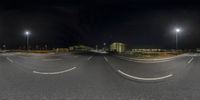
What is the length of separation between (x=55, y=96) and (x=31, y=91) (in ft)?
3.60

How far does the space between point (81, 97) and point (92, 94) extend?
486mm

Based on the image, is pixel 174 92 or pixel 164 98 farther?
pixel 174 92

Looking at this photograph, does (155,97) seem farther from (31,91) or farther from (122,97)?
(31,91)

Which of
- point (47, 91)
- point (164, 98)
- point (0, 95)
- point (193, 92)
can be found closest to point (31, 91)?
point (47, 91)

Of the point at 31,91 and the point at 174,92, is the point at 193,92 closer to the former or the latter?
the point at 174,92

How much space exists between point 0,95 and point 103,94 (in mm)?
2640

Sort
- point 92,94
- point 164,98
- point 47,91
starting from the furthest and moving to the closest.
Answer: point 47,91 → point 92,94 → point 164,98

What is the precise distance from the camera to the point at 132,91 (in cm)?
732

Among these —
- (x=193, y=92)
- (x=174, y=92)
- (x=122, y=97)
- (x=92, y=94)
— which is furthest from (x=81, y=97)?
(x=193, y=92)

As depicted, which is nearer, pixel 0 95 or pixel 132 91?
pixel 0 95

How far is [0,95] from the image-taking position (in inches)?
261

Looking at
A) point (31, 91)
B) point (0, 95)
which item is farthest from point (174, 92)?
point (0, 95)

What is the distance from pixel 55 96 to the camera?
21.5ft

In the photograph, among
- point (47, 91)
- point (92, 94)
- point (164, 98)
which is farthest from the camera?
point (47, 91)
